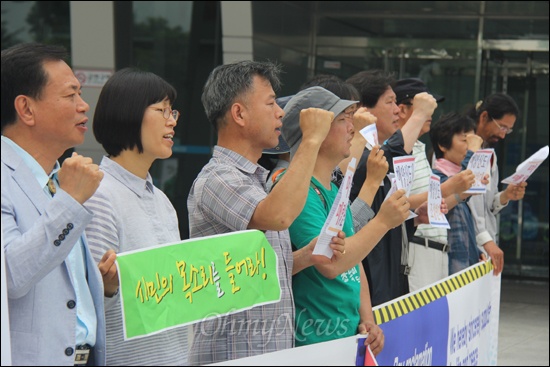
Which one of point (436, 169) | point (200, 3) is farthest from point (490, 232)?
point (200, 3)

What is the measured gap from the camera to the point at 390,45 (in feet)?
47.5

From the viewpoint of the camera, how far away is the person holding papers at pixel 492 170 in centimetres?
743

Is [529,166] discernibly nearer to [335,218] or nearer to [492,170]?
[492,170]

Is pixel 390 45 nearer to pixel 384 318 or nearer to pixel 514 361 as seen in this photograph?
pixel 514 361

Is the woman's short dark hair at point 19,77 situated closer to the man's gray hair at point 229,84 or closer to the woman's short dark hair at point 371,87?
the man's gray hair at point 229,84

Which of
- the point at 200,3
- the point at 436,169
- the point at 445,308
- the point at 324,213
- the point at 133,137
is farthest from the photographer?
the point at 200,3

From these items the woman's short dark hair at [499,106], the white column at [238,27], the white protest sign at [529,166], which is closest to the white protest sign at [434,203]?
the white protest sign at [529,166]

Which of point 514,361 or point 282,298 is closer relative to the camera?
point 282,298

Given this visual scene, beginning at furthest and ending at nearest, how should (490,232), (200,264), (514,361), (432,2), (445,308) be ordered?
(432,2), (514,361), (490,232), (445,308), (200,264)

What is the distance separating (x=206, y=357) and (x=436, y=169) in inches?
146

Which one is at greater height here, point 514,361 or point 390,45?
point 390,45

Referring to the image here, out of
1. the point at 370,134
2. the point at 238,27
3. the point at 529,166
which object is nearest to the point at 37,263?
the point at 370,134

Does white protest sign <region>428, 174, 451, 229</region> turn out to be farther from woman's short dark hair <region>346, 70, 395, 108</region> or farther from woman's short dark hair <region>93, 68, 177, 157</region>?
woman's short dark hair <region>93, 68, 177, 157</region>

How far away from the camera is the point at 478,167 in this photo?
6270 millimetres
